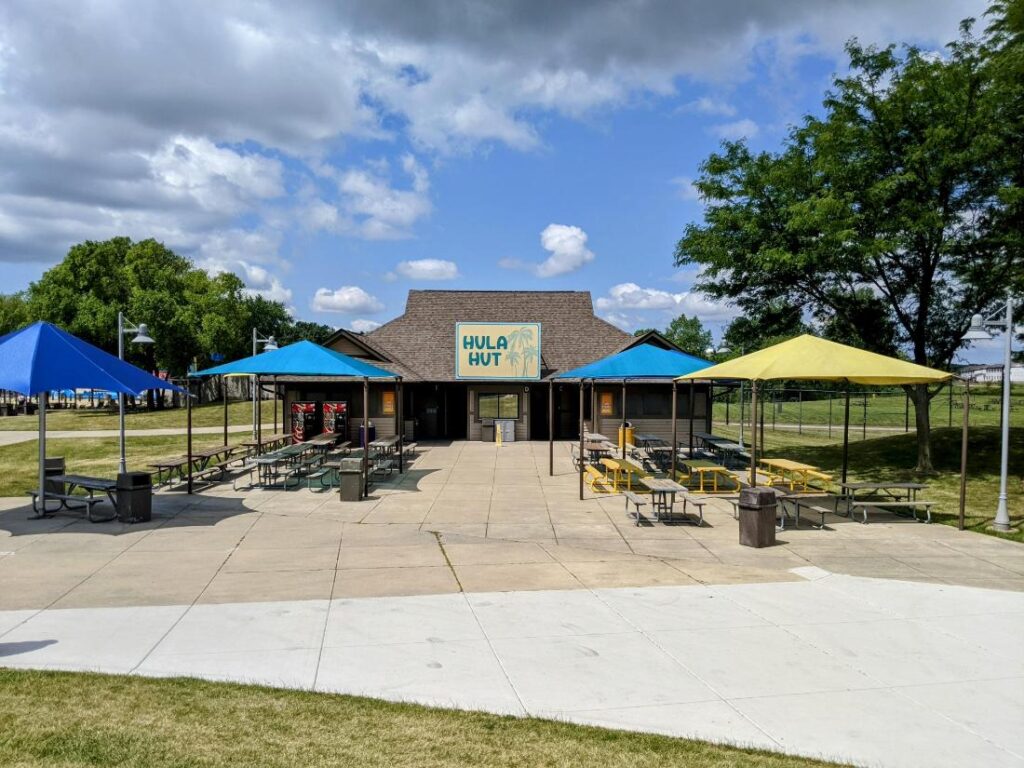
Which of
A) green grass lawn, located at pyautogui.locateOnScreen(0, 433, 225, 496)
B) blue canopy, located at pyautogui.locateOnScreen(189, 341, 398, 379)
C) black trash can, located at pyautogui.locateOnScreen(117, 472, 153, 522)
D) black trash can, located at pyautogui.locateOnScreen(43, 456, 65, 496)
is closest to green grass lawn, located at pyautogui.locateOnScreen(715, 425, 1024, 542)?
blue canopy, located at pyautogui.locateOnScreen(189, 341, 398, 379)

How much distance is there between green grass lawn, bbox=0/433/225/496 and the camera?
1891 centimetres

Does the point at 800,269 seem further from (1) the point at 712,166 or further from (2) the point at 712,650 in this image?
(2) the point at 712,650

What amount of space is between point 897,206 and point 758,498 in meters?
11.2

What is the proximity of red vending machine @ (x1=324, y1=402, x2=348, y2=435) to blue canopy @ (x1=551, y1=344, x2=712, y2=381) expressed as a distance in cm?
1127

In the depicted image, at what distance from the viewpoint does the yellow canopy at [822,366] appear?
12.7 metres

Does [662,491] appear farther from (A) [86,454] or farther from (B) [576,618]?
(A) [86,454]

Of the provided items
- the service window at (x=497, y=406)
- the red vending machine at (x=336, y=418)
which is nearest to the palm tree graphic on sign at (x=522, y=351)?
the service window at (x=497, y=406)

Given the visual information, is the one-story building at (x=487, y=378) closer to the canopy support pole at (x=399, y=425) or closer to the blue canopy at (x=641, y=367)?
the canopy support pole at (x=399, y=425)

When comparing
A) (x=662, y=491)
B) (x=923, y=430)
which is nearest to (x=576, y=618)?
(x=662, y=491)

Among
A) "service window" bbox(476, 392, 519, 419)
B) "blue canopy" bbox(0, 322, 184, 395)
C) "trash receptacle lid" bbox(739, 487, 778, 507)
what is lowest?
"trash receptacle lid" bbox(739, 487, 778, 507)

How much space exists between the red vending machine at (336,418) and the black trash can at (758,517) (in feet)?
60.5

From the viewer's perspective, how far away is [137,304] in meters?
49.4

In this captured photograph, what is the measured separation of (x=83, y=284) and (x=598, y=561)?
5407 centimetres

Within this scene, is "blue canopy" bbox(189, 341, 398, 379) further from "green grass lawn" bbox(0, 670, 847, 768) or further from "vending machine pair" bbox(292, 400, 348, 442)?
"green grass lawn" bbox(0, 670, 847, 768)
